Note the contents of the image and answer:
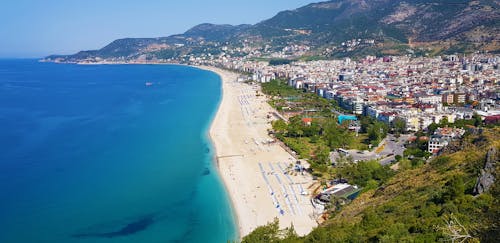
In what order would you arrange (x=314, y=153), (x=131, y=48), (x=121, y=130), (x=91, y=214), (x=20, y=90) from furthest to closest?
(x=131, y=48), (x=20, y=90), (x=121, y=130), (x=314, y=153), (x=91, y=214)

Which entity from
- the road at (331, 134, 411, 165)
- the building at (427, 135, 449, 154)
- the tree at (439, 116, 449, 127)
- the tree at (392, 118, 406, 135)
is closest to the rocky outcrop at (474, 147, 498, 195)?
the road at (331, 134, 411, 165)

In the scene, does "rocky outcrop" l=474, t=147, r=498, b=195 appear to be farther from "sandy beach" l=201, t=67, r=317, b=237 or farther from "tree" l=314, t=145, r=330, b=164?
"tree" l=314, t=145, r=330, b=164

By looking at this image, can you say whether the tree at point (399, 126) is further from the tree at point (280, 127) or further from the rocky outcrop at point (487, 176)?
the rocky outcrop at point (487, 176)

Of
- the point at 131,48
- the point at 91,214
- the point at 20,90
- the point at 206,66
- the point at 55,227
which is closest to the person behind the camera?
the point at 55,227

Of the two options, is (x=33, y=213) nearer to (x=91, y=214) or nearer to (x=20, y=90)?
(x=91, y=214)

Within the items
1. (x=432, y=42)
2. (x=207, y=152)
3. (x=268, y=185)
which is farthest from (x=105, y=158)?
(x=432, y=42)

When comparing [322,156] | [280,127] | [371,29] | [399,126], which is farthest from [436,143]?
[371,29]

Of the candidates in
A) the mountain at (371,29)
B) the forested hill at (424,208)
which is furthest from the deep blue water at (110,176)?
the mountain at (371,29)
